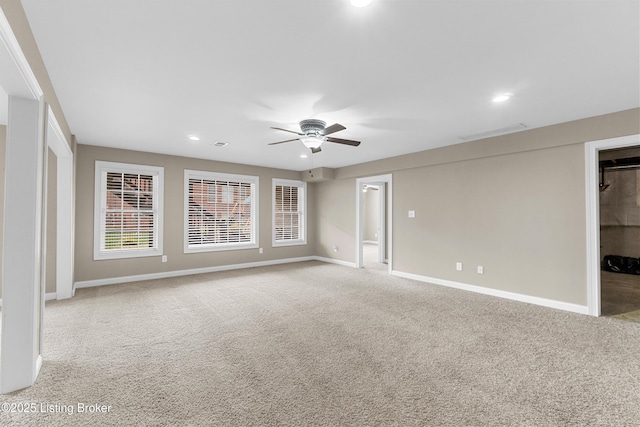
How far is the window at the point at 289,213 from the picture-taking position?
7395 mm

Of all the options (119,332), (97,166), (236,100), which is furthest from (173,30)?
(97,166)

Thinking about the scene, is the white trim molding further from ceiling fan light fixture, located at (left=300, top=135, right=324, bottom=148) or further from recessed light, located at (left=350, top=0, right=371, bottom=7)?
ceiling fan light fixture, located at (left=300, top=135, right=324, bottom=148)

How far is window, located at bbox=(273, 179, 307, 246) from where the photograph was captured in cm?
739

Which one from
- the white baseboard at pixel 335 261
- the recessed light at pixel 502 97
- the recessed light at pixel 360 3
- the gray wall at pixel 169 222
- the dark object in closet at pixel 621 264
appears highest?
the recessed light at pixel 502 97

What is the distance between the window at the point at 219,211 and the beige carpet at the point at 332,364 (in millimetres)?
2205

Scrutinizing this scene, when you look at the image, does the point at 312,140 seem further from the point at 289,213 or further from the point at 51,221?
the point at 289,213

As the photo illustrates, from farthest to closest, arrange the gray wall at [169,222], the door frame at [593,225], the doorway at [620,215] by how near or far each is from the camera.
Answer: the doorway at [620,215]
the gray wall at [169,222]
the door frame at [593,225]

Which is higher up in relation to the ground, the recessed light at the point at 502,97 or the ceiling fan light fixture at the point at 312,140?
A: the recessed light at the point at 502,97

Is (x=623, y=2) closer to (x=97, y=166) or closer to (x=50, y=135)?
(x=50, y=135)

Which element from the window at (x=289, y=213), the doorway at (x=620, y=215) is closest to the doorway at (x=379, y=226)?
the window at (x=289, y=213)

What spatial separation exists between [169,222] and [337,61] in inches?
191

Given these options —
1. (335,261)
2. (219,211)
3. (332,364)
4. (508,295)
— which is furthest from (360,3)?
(335,261)

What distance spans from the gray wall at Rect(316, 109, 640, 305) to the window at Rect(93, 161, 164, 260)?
4591 mm

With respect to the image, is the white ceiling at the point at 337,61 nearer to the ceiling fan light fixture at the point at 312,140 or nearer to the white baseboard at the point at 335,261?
the ceiling fan light fixture at the point at 312,140
